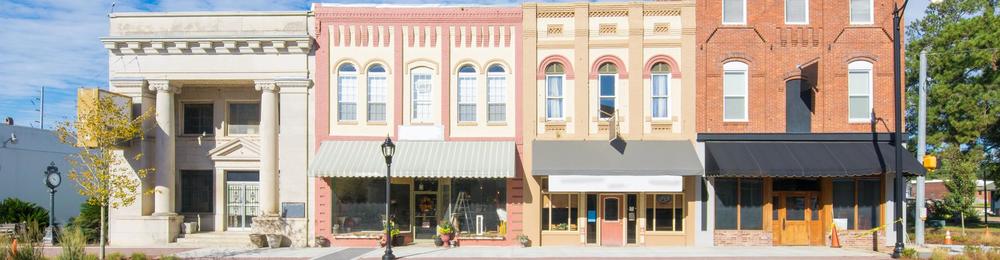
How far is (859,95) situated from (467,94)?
12.6 m

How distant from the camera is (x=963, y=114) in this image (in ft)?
103

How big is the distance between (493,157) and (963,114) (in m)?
22.3

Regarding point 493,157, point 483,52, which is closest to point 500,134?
point 493,157

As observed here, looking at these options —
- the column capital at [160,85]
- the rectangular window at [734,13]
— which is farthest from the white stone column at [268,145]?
the rectangular window at [734,13]

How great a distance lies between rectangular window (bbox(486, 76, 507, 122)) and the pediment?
831 centimetres

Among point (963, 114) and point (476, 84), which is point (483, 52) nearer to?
point (476, 84)

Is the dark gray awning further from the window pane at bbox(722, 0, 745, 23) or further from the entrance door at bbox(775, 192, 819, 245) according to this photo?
the window pane at bbox(722, 0, 745, 23)

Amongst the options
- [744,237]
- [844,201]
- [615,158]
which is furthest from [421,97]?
[844,201]

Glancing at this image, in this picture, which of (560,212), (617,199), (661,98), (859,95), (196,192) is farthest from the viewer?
(196,192)

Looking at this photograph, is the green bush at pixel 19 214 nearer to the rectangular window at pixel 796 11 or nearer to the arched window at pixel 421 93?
the arched window at pixel 421 93

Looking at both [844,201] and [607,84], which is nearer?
[844,201]

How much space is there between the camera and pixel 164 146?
23641mm

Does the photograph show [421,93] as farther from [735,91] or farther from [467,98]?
[735,91]

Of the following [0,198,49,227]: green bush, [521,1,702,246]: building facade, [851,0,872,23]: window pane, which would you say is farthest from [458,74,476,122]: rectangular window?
[0,198,49,227]: green bush
